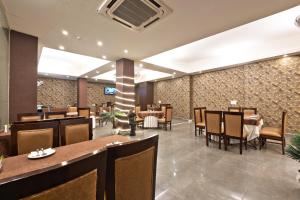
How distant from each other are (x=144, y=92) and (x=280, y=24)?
862cm

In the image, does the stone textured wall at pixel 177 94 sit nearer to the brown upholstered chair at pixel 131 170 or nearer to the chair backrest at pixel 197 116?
the chair backrest at pixel 197 116

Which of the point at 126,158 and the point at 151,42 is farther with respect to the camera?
the point at 151,42

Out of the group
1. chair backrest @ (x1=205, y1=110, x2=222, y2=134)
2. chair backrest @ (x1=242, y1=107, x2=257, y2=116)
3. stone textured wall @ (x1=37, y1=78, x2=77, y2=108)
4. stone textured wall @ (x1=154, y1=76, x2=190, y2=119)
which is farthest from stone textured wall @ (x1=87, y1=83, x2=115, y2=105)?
chair backrest @ (x1=242, y1=107, x2=257, y2=116)

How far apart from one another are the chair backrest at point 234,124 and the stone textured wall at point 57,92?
9943mm

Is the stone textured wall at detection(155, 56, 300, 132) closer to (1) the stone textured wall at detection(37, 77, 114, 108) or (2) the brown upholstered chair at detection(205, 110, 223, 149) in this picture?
(2) the brown upholstered chair at detection(205, 110, 223, 149)

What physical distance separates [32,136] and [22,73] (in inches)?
111

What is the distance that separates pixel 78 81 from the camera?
31.3 feet

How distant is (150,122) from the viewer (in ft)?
20.4

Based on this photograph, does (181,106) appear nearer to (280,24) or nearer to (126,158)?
(280,24)

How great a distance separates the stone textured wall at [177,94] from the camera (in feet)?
28.2

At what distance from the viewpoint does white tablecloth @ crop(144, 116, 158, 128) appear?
620cm

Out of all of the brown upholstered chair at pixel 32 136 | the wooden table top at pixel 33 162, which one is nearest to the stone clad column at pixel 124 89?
the brown upholstered chair at pixel 32 136

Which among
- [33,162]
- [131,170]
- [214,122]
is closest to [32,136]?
[33,162]

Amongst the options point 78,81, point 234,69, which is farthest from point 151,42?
point 78,81
